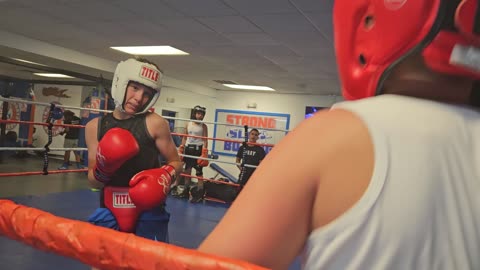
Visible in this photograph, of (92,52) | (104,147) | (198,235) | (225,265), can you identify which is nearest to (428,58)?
(225,265)

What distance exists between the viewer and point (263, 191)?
1.35 ft

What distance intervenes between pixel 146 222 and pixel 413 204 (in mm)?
1537

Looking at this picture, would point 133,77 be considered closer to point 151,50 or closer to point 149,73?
point 149,73

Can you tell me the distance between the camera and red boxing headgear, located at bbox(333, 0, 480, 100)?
1.32 feet

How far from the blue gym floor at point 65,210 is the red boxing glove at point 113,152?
Result: 1154mm

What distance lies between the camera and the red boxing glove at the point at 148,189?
1.62m

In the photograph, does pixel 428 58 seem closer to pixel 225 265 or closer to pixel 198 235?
pixel 225 265

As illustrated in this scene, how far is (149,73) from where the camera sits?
1.91 m

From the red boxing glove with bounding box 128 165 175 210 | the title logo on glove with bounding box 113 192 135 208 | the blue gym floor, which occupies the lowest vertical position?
the blue gym floor

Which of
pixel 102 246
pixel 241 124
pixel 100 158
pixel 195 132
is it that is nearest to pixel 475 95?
pixel 102 246

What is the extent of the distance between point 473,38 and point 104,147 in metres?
1.53

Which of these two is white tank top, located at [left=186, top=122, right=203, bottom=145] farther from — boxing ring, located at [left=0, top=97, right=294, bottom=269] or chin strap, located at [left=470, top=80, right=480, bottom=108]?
chin strap, located at [left=470, top=80, right=480, bottom=108]

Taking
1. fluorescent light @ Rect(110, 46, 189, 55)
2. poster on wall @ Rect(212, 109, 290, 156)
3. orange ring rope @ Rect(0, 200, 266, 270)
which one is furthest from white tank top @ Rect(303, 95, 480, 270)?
poster on wall @ Rect(212, 109, 290, 156)

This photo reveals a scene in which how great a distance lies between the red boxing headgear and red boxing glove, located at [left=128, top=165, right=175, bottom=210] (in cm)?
130
